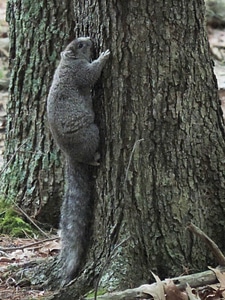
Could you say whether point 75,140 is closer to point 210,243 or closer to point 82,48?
point 82,48

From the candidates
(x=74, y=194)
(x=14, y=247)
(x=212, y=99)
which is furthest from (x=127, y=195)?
(x=14, y=247)

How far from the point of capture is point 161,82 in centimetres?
411

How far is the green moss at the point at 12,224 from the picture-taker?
5.89 meters

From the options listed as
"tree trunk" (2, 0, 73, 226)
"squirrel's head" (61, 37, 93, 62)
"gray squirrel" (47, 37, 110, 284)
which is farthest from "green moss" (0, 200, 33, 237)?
"squirrel's head" (61, 37, 93, 62)

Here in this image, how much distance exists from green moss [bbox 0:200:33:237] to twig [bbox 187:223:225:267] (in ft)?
7.07

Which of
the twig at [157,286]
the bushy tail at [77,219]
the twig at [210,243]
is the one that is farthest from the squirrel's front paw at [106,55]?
the twig at [157,286]

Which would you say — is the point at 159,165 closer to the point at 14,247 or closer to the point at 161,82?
the point at 161,82

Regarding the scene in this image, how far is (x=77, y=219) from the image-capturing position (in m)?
4.44

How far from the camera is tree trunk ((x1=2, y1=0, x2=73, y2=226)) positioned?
5895 mm

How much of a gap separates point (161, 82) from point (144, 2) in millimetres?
452

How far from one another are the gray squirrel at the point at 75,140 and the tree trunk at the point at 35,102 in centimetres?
135

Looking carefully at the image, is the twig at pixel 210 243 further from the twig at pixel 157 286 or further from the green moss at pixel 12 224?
the green moss at pixel 12 224

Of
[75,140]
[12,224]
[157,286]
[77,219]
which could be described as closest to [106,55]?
[75,140]

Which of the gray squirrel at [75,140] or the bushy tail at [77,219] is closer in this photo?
the gray squirrel at [75,140]
